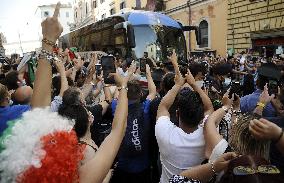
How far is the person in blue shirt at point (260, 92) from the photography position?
4247 mm

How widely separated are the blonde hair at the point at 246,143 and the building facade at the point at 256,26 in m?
15.1

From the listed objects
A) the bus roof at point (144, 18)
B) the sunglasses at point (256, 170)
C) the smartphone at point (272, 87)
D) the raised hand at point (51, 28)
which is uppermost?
the bus roof at point (144, 18)

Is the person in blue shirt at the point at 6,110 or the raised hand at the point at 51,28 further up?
the raised hand at the point at 51,28

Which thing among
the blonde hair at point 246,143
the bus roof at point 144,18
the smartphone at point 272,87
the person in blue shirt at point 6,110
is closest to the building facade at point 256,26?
the bus roof at point 144,18

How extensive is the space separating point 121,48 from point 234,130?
11.0 metres

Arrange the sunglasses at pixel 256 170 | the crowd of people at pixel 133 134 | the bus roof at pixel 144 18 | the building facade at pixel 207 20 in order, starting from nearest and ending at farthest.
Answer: the sunglasses at pixel 256 170, the crowd of people at pixel 133 134, the bus roof at pixel 144 18, the building facade at pixel 207 20

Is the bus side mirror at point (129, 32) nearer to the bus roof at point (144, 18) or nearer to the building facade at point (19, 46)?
the bus roof at point (144, 18)

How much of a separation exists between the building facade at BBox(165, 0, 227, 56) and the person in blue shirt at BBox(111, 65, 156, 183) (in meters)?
18.5

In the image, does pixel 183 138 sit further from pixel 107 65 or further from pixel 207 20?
pixel 207 20

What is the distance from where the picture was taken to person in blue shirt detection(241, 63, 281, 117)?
4247 mm

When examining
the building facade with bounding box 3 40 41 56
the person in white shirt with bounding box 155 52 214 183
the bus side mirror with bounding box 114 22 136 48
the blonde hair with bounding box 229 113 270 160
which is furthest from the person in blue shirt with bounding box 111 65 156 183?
the building facade with bounding box 3 40 41 56

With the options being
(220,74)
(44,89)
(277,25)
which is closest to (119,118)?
(44,89)

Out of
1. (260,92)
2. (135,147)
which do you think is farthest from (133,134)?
(260,92)

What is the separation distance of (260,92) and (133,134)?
183cm
